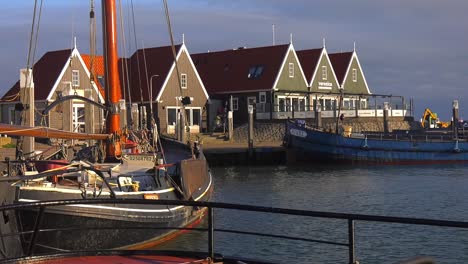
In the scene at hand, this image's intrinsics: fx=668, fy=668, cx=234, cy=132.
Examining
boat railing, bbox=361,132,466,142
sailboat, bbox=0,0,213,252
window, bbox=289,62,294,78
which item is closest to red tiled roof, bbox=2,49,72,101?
window, bbox=289,62,294,78

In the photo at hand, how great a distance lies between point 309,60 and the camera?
205 ft

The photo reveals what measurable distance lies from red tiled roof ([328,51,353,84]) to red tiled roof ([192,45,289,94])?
29.3 feet

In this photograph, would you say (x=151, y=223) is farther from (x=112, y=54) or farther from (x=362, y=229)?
(x=362, y=229)

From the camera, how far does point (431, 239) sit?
16.5 m

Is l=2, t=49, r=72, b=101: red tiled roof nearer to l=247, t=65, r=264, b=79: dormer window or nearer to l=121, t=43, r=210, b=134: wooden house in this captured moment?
l=121, t=43, r=210, b=134: wooden house

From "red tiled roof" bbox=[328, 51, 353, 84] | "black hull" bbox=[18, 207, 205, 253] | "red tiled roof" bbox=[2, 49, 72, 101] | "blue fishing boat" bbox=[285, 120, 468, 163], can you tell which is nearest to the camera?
"black hull" bbox=[18, 207, 205, 253]

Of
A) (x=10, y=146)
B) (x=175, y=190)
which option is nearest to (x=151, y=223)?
(x=175, y=190)

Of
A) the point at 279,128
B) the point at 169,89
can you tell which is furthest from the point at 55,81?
the point at 279,128

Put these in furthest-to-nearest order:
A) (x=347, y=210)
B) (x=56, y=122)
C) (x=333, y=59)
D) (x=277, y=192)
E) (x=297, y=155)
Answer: (x=333, y=59), (x=297, y=155), (x=56, y=122), (x=277, y=192), (x=347, y=210)

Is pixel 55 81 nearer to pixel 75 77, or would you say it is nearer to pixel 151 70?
pixel 75 77

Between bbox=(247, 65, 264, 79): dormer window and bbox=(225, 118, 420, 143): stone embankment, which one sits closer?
bbox=(225, 118, 420, 143): stone embankment

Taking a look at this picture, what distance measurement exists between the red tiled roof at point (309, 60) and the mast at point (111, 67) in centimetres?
4518

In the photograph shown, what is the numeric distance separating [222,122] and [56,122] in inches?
629

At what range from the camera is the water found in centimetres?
1547
